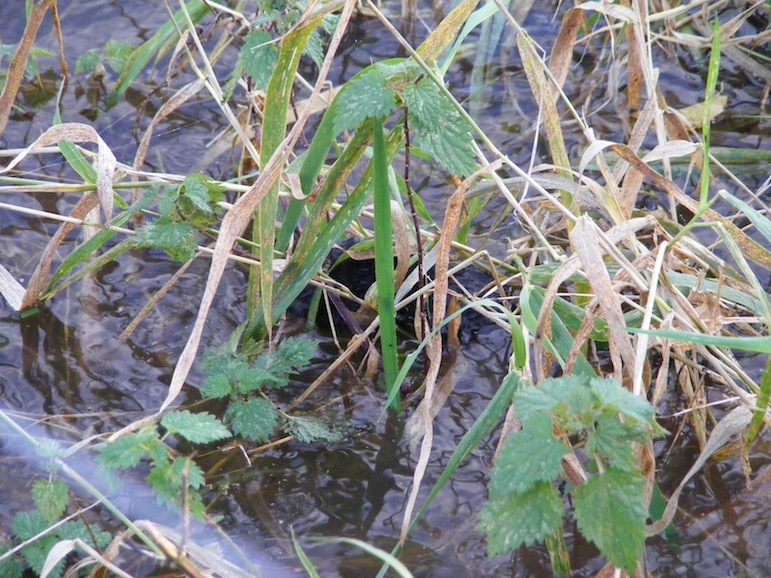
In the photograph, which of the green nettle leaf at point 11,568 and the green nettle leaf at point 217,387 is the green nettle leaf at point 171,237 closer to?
the green nettle leaf at point 217,387

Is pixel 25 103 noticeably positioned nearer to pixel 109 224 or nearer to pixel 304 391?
pixel 109 224

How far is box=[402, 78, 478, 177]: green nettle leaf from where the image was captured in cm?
152

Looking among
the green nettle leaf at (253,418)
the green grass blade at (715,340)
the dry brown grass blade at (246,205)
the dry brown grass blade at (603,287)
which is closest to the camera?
the green grass blade at (715,340)

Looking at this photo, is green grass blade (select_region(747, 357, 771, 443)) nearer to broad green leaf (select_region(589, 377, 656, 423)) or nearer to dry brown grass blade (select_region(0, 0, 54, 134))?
broad green leaf (select_region(589, 377, 656, 423))

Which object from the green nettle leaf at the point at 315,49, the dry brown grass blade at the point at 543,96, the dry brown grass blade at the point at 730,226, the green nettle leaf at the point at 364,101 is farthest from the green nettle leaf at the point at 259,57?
the dry brown grass blade at the point at 730,226

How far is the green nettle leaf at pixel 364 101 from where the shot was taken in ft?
4.83

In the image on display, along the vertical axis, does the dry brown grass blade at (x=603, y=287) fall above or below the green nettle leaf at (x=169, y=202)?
below

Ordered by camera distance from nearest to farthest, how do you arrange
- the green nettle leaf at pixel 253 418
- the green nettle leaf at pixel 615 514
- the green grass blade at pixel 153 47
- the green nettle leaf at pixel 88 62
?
1. the green nettle leaf at pixel 615 514
2. the green nettle leaf at pixel 253 418
3. the green grass blade at pixel 153 47
4. the green nettle leaf at pixel 88 62

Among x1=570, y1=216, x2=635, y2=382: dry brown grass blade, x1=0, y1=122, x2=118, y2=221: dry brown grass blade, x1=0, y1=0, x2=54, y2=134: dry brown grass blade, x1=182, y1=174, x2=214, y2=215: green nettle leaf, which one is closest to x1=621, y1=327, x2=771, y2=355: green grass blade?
x1=570, y1=216, x2=635, y2=382: dry brown grass blade

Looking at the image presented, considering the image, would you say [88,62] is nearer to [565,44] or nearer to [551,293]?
[565,44]

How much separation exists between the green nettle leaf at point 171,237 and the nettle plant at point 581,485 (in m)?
0.86

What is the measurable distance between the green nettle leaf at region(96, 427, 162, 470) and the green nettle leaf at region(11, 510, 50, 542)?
0.80 feet

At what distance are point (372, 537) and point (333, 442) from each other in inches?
10.1

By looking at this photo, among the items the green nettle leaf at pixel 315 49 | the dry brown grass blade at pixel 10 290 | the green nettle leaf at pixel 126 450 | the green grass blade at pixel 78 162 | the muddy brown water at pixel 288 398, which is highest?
the green nettle leaf at pixel 315 49
